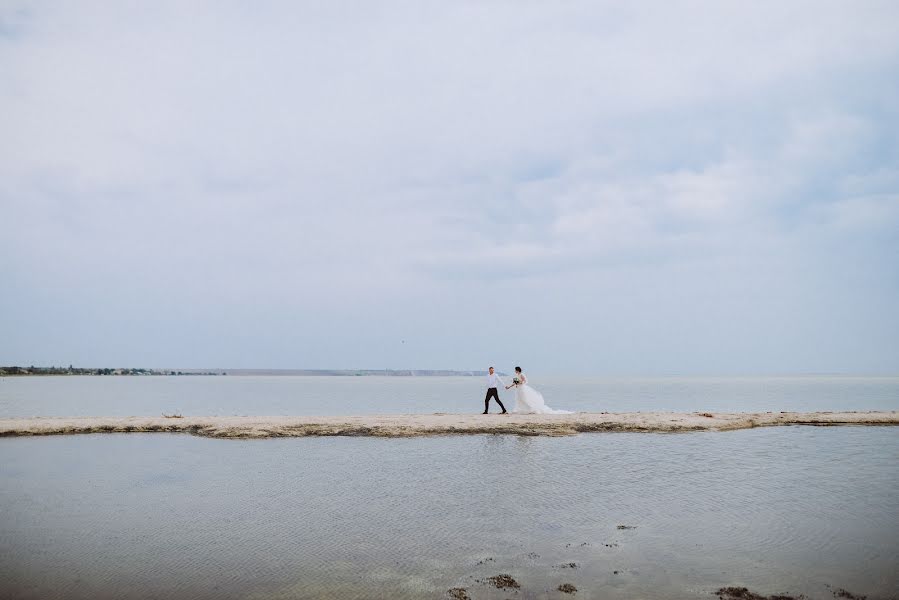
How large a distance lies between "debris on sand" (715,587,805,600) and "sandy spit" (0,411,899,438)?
55.0ft

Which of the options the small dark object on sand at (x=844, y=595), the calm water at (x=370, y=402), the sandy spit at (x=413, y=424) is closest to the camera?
the small dark object on sand at (x=844, y=595)

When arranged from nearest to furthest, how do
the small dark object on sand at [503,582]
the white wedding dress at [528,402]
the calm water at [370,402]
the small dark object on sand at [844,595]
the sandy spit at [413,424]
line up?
the small dark object on sand at [844,595]
the small dark object on sand at [503,582]
the sandy spit at [413,424]
the white wedding dress at [528,402]
the calm water at [370,402]

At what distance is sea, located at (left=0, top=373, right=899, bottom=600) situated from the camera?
28.1ft

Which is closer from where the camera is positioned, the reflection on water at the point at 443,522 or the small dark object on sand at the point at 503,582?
the small dark object on sand at the point at 503,582

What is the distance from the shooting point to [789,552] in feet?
32.3

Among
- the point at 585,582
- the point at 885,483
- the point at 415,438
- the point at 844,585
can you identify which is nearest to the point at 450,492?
the point at 585,582

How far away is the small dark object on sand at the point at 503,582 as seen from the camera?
8.34 m

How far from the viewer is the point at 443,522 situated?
38.6 feet

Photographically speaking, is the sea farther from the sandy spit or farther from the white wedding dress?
the white wedding dress

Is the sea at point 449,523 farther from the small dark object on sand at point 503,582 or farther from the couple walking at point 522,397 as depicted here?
the couple walking at point 522,397

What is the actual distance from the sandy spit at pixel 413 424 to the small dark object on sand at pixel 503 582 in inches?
Answer: 636

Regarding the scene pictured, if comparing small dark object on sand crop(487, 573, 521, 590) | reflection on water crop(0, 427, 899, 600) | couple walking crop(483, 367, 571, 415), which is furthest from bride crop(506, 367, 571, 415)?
small dark object on sand crop(487, 573, 521, 590)

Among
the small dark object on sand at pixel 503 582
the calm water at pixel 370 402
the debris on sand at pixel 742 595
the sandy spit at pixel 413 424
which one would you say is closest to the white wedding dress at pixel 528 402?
the sandy spit at pixel 413 424

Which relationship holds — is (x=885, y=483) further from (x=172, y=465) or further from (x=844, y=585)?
(x=172, y=465)
